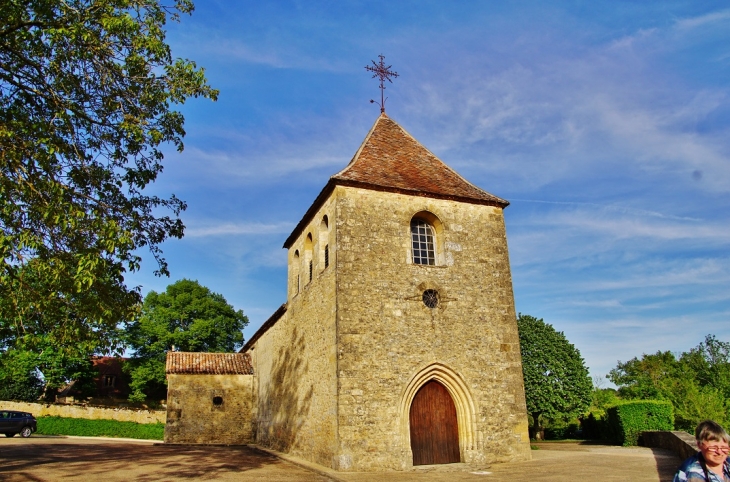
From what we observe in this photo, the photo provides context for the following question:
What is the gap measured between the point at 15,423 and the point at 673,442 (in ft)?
84.6

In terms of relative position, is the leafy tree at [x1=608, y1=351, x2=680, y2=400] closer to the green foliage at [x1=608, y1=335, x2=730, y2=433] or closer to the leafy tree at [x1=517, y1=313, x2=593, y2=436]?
the green foliage at [x1=608, y1=335, x2=730, y2=433]

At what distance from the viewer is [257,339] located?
928 inches

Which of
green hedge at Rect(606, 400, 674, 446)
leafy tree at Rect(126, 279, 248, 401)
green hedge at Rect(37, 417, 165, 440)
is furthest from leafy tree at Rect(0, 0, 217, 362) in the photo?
leafy tree at Rect(126, 279, 248, 401)

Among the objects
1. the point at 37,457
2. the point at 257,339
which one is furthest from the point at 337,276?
the point at 257,339

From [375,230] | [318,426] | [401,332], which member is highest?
[375,230]

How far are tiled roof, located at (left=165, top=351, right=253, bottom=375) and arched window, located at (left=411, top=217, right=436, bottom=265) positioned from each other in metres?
12.8

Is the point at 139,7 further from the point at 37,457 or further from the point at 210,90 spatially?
the point at 37,457

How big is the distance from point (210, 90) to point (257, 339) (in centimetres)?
1676

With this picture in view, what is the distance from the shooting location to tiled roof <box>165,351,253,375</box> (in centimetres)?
2207

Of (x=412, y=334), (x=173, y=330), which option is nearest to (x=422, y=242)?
(x=412, y=334)

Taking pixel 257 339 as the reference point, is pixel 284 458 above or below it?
below

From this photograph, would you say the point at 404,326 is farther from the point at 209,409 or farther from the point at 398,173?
the point at 209,409

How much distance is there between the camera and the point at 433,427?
1264cm

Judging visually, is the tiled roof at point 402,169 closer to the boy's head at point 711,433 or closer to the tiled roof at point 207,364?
the boy's head at point 711,433
